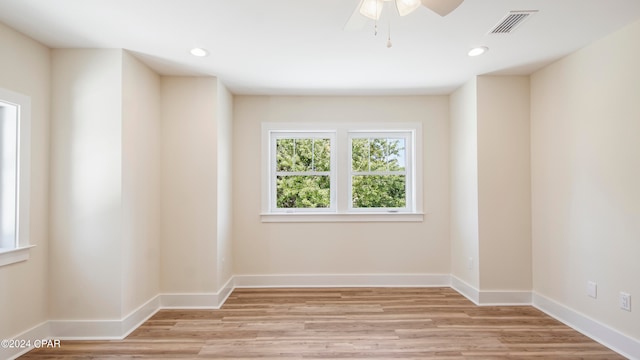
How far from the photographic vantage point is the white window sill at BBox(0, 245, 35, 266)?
239 cm

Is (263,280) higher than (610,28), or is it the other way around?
(610,28)

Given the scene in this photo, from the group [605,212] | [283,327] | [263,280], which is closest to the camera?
[605,212]

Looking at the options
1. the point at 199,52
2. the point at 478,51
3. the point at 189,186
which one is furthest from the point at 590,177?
the point at 189,186

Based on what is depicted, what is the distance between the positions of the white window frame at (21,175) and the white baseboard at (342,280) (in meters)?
2.19

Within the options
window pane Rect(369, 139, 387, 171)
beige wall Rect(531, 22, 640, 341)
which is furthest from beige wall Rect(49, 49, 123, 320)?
beige wall Rect(531, 22, 640, 341)

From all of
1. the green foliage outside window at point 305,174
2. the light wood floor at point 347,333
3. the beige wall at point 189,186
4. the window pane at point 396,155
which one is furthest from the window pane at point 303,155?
the light wood floor at point 347,333

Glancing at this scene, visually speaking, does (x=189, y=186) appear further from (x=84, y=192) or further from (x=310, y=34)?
(x=310, y=34)

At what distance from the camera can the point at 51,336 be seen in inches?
111

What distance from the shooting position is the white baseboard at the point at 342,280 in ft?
14.0

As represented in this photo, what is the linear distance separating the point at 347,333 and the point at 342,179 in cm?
196

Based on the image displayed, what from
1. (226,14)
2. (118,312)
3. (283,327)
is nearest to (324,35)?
(226,14)

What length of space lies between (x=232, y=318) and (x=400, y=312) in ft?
5.29

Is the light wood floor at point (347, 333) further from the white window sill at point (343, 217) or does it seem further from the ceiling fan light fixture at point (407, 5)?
the ceiling fan light fixture at point (407, 5)

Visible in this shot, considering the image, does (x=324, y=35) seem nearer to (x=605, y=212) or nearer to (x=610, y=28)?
(x=610, y=28)
